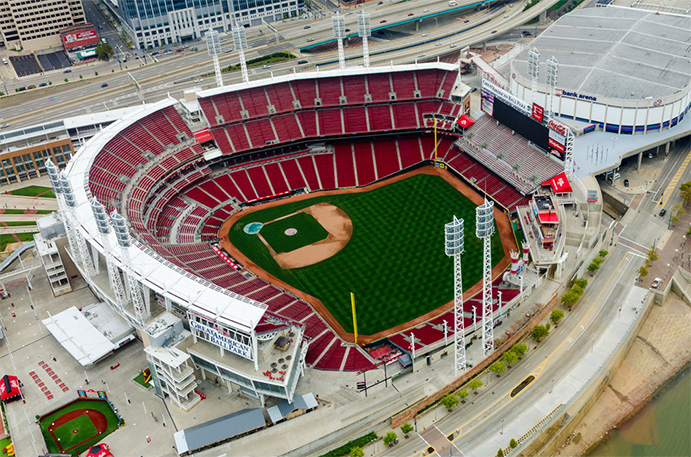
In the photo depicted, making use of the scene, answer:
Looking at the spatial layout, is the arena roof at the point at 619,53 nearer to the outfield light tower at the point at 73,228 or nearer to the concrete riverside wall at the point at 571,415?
the concrete riverside wall at the point at 571,415

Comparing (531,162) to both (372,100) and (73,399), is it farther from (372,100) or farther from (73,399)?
(73,399)

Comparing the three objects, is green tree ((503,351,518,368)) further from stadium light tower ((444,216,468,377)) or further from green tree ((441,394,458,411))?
green tree ((441,394,458,411))

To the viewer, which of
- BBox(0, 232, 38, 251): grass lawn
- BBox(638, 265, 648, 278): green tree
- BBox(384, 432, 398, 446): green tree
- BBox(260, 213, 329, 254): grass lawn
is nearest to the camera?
BBox(384, 432, 398, 446): green tree

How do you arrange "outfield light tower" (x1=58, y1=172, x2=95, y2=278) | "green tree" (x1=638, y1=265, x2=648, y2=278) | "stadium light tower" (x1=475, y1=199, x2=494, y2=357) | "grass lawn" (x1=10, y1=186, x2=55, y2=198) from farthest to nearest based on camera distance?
"grass lawn" (x1=10, y1=186, x2=55, y2=198), "green tree" (x1=638, y1=265, x2=648, y2=278), "outfield light tower" (x1=58, y1=172, x2=95, y2=278), "stadium light tower" (x1=475, y1=199, x2=494, y2=357)

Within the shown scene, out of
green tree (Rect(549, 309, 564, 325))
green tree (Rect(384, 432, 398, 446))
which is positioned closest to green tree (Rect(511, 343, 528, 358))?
green tree (Rect(549, 309, 564, 325))

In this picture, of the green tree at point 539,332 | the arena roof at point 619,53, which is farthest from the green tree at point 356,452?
the arena roof at point 619,53

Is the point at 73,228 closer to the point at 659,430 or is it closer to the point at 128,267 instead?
the point at 128,267
